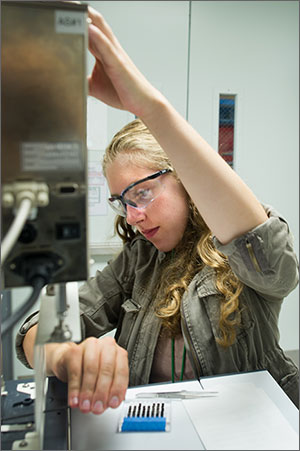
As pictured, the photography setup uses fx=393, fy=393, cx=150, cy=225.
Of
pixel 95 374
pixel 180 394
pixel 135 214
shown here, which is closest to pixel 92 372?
pixel 95 374

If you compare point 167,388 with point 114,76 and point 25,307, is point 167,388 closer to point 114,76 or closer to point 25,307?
point 25,307

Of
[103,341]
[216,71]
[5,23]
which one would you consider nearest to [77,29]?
[5,23]

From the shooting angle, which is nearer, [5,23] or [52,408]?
[5,23]

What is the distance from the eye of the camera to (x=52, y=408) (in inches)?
26.7

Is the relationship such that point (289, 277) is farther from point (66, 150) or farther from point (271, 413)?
point (66, 150)

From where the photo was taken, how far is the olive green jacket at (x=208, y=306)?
29.9 inches

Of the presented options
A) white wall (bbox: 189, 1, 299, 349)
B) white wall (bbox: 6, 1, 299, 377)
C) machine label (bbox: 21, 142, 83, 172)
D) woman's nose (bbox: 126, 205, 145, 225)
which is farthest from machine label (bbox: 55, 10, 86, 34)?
white wall (bbox: 189, 1, 299, 349)

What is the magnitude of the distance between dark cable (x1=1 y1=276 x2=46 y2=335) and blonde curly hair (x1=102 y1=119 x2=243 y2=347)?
0.51 metres

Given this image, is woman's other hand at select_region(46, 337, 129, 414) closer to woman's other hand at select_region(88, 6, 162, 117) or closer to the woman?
the woman

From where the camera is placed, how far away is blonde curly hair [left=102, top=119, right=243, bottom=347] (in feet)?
2.99

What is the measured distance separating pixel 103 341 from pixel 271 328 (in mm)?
427

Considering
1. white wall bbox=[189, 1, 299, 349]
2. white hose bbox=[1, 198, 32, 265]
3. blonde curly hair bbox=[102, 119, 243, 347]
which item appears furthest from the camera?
white wall bbox=[189, 1, 299, 349]

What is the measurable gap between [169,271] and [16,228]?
65cm

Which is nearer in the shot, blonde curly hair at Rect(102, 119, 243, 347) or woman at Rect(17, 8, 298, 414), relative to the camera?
woman at Rect(17, 8, 298, 414)
